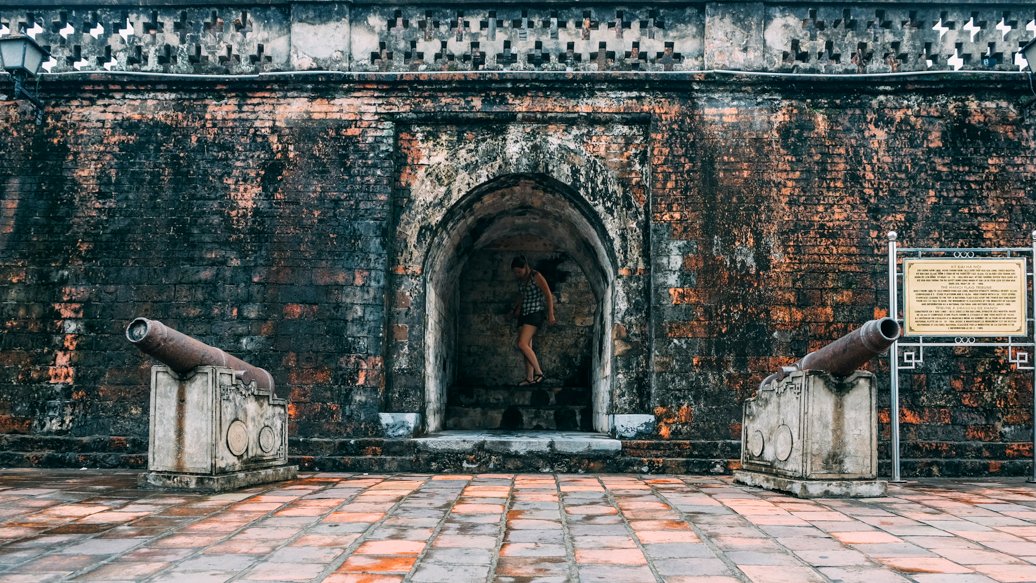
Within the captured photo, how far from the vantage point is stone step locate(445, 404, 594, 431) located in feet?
34.6

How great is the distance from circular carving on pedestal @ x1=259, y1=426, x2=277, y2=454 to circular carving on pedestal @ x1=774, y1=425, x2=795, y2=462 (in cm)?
436

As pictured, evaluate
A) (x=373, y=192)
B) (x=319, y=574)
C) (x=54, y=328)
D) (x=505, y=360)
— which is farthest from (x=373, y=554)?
(x=505, y=360)

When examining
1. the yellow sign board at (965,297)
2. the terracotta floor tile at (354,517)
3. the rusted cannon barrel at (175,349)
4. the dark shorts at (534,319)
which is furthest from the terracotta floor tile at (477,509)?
the dark shorts at (534,319)

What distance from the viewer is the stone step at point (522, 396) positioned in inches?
442

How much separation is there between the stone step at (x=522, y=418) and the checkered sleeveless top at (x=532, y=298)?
4.36ft

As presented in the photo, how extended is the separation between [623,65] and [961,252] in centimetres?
390

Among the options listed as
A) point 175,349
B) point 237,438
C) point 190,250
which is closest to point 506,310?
point 190,250

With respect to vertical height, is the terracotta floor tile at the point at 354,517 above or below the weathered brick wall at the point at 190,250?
below

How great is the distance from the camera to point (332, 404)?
8.05 m

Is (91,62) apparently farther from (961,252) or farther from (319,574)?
(961,252)

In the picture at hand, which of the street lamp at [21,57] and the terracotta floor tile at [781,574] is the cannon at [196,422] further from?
the terracotta floor tile at [781,574]

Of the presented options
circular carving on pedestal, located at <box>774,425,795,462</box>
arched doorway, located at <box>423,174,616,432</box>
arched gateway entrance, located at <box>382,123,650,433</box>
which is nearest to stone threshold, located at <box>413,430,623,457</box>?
arched gateway entrance, located at <box>382,123,650,433</box>

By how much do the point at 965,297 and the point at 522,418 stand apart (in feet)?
17.8

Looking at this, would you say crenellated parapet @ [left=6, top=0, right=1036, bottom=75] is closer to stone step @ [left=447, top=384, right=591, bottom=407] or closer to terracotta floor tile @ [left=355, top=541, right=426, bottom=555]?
stone step @ [left=447, top=384, right=591, bottom=407]
